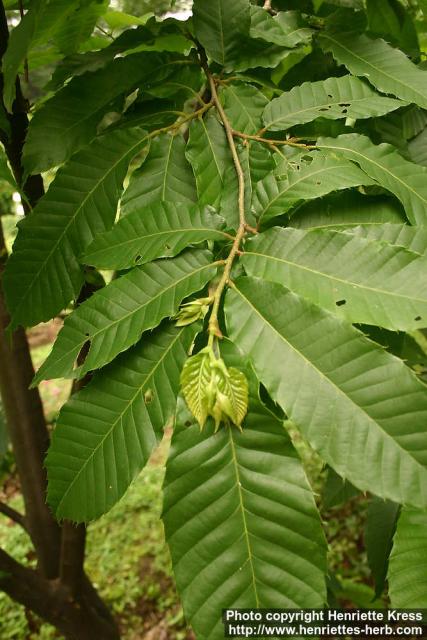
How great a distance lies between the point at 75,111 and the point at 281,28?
1.20 ft

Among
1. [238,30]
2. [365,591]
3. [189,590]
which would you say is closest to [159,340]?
[189,590]

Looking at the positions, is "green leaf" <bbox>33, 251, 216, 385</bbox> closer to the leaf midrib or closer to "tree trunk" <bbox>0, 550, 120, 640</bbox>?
the leaf midrib

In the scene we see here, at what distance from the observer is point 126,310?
1.88 feet

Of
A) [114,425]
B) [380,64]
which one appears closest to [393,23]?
[380,64]

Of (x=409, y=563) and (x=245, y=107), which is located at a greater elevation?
(x=245, y=107)

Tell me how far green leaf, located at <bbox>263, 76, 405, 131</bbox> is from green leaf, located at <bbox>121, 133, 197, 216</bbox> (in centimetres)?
14

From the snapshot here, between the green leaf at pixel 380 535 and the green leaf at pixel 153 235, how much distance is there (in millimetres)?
700

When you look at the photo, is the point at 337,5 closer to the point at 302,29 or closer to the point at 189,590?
the point at 302,29

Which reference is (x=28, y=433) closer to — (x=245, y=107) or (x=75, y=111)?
(x=75, y=111)

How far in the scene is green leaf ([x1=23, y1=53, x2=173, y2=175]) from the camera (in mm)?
775

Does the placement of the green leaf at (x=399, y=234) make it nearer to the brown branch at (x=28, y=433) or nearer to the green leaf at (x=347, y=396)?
the green leaf at (x=347, y=396)

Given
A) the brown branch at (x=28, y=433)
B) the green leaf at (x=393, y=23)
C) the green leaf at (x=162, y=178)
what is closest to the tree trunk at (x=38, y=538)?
the brown branch at (x=28, y=433)

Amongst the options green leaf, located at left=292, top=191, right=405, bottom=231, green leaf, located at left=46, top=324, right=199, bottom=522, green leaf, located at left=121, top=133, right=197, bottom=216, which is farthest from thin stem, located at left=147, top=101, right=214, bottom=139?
green leaf, located at left=46, top=324, right=199, bottom=522

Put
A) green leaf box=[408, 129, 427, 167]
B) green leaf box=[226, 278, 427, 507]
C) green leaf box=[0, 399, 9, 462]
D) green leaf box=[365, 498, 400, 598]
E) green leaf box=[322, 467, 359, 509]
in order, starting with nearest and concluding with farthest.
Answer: green leaf box=[226, 278, 427, 507] < green leaf box=[408, 129, 427, 167] < green leaf box=[365, 498, 400, 598] < green leaf box=[322, 467, 359, 509] < green leaf box=[0, 399, 9, 462]
